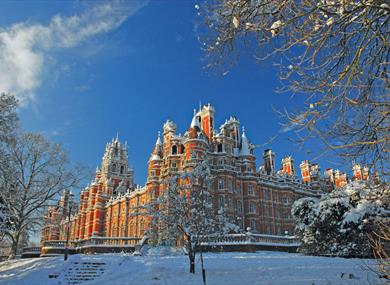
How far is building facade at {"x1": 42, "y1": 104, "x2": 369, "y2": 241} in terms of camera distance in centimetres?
3875

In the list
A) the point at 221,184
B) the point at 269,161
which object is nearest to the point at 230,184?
the point at 221,184

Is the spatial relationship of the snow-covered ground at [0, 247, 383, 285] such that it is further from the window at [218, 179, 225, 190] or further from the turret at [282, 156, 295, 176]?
the turret at [282, 156, 295, 176]

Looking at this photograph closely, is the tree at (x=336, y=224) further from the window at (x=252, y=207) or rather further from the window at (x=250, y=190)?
the window at (x=250, y=190)

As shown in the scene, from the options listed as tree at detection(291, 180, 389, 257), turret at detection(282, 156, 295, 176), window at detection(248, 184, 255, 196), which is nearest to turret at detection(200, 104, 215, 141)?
window at detection(248, 184, 255, 196)

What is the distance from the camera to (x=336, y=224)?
2020 centimetres

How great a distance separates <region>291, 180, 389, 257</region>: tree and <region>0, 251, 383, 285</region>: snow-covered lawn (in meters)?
2.40

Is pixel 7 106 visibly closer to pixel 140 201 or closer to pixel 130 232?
pixel 140 201

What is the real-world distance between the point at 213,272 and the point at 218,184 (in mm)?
23477

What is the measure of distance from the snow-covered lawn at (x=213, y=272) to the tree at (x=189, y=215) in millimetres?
1502

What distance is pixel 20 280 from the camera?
1673 centimetres

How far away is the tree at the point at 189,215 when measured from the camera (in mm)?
16742

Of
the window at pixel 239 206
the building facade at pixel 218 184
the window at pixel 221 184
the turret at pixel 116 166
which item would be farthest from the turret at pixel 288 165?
the turret at pixel 116 166

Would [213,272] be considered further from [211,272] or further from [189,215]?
[189,215]

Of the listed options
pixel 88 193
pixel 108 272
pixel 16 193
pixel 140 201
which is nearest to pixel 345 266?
pixel 108 272
